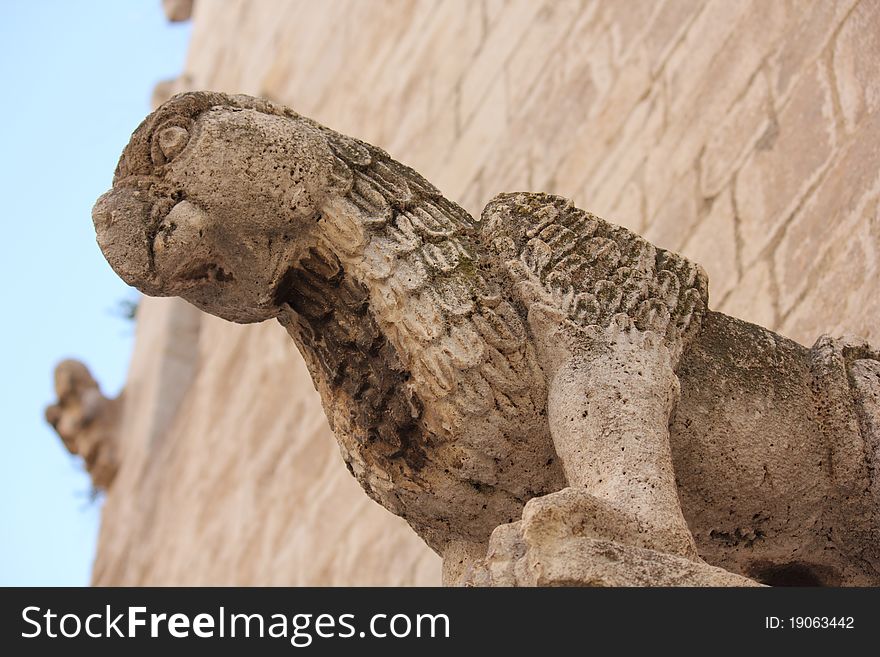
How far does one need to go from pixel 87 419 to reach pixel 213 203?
17.1ft

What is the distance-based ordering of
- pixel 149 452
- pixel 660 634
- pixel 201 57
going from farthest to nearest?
1. pixel 201 57
2. pixel 149 452
3. pixel 660 634

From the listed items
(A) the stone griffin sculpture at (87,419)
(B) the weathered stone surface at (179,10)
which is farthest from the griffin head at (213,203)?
(B) the weathered stone surface at (179,10)

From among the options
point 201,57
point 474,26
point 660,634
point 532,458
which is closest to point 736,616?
point 660,634

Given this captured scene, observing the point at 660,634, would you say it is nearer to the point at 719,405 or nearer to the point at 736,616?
the point at 736,616

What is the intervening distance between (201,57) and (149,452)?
2.12 metres

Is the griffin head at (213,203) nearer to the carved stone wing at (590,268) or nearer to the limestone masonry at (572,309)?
the limestone masonry at (572,309)

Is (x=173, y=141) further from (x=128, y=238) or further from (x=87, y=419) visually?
(x=87, y=419)

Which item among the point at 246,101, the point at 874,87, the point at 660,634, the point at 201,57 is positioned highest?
the point at 201,57

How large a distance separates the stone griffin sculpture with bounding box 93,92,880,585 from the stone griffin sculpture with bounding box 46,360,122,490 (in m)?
5.00

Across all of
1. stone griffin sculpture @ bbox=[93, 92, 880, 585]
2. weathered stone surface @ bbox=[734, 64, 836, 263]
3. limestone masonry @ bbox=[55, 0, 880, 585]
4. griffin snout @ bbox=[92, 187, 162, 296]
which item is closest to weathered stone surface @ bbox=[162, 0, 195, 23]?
limestone masonry @ bbox=[55, 0, 880, 585]

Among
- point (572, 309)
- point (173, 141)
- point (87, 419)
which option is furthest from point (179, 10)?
point (572, 309)

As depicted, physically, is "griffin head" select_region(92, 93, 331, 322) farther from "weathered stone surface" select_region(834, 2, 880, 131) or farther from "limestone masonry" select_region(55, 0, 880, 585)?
"weathered stone surface" select_region(834, 2, 880, 131)

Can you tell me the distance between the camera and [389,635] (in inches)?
59.9

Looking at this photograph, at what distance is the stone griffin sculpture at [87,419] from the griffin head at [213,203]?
16.4ft
